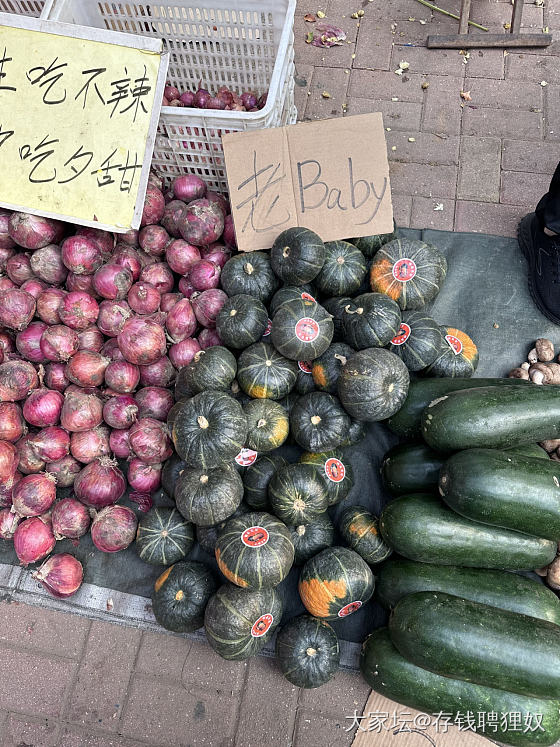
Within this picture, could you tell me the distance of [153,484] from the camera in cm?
270

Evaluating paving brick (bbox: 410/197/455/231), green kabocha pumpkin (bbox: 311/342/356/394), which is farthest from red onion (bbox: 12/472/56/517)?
paving brick (bbox: 410/197/455/231)

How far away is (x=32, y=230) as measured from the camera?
9.26ft

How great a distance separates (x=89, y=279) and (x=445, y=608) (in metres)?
2.56

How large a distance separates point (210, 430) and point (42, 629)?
63.4 inches

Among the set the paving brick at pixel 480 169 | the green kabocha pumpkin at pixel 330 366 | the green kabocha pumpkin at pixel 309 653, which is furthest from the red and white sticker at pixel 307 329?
the paving brick at pixel 480 169

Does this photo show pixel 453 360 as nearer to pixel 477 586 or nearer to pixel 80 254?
pixel 477 586

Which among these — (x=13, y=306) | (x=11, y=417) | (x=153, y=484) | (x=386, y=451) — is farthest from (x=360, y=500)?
(x=13, y=306)

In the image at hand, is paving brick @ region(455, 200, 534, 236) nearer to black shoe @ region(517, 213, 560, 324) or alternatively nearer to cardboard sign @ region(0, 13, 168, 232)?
black shoe @ region(517, 213, 560, 324)

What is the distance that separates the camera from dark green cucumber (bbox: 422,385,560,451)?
2.26 m

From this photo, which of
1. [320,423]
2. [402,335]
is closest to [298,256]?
[402,335]

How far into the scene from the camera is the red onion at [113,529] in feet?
8.25

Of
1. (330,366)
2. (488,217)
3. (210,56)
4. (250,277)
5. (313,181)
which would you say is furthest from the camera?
(488,217)

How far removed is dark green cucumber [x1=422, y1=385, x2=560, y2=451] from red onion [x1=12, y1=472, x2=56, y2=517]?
2056 mm

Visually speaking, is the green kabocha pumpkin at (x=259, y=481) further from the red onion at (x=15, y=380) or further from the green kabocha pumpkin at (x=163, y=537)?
the red onion at (x=15, y=380)
